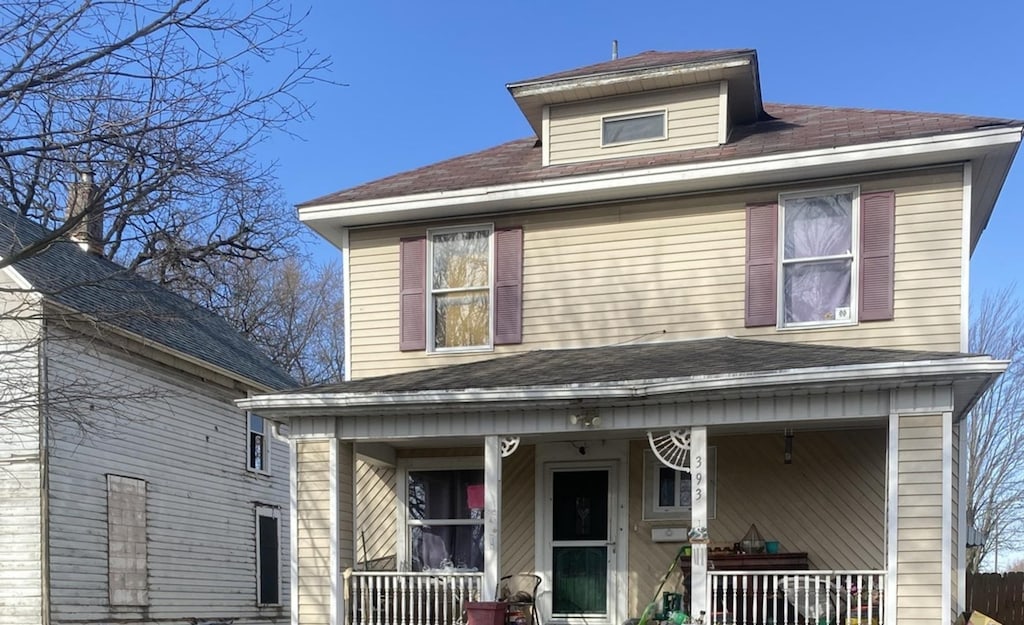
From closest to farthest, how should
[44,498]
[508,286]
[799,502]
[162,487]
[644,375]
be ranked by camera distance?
[644,375] → [799,502] → [508,286] → [44,498] → [162,487]

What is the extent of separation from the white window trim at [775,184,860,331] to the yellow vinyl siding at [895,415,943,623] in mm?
1657

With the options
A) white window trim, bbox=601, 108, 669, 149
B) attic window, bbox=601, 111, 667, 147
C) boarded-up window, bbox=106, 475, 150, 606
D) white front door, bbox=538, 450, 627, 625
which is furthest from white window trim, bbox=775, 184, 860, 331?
boarded-up window, bbox=106, 475, 150, 606

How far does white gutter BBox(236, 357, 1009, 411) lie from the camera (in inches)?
264

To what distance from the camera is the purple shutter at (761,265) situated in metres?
8.73

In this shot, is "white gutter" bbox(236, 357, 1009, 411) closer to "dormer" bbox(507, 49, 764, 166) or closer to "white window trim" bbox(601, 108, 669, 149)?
"dormer" bbox(507, 49, 764, 166)

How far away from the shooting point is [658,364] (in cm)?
792

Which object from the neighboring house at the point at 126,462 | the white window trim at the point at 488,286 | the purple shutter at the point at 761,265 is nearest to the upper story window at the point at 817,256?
the purple shutter at the point at 761,265

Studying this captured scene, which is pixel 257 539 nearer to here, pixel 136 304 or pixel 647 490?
pixel 136 304

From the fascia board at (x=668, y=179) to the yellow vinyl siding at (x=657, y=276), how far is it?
0.57ft

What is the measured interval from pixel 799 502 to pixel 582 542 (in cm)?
226

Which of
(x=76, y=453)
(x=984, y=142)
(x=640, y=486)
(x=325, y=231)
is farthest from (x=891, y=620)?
(x=76, y=453)

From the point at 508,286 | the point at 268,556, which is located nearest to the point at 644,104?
the point at 508,286

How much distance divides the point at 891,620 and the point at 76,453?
10.0m

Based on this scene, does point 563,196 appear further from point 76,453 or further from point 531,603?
point 76,453
